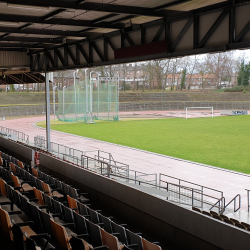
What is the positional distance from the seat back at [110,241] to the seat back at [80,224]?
2.03 ft

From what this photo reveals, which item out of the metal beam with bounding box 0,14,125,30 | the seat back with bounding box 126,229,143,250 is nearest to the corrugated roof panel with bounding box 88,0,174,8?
the metal beam with bounding box 0,14,125,30

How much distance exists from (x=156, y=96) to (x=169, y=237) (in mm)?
77168

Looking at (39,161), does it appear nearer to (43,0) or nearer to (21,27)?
(21,27)

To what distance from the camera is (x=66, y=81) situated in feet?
320

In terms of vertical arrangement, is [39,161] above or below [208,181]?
above

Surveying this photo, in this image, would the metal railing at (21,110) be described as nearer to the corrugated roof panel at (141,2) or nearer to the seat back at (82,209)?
the corrugated roof panel at (141,2)

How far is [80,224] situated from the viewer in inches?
237

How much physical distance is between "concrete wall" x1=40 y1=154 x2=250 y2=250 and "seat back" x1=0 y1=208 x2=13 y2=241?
3.08 metres

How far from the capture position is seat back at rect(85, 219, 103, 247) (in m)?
5.43

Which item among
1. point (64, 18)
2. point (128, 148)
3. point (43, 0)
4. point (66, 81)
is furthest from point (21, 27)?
point (66, 81)

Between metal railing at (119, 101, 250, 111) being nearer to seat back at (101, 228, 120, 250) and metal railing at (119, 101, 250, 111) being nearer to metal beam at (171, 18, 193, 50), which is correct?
metal beam at (171, 18, 193, 50)

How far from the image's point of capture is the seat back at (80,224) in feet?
19.3

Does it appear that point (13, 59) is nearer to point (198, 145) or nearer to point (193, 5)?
point (193, 5)

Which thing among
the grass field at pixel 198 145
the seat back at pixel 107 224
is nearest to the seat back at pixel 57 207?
the seat back at pixel 107 224
